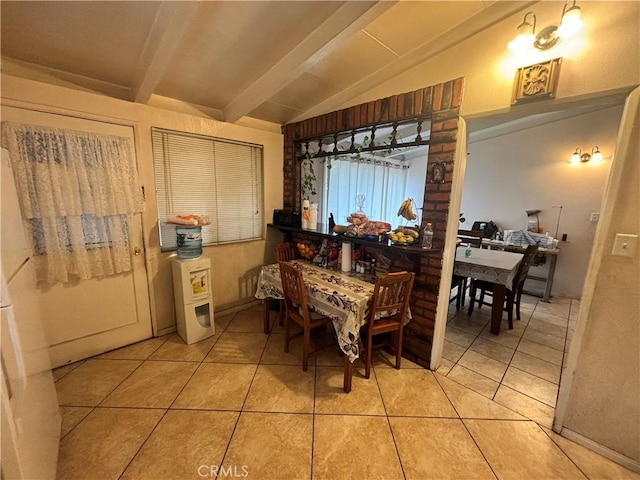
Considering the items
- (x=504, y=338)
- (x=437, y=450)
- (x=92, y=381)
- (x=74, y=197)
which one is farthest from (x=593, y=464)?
(x=74, y=197)

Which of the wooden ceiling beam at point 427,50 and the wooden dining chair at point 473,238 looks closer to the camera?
the wooden ceiling beam at point 427,50

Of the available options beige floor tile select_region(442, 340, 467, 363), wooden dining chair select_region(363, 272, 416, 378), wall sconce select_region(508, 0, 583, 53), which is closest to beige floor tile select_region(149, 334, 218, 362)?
wooden dining chair select_region(363, 272, 416, 378)

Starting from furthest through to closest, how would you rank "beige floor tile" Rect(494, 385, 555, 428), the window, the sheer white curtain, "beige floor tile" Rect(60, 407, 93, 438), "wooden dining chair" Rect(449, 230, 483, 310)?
the sheer white curtain
"wooden dining chair" Rect(449, 230, 483, 310)
the window
"beige floor tile" Rect(494, 385, 555, 428)
"beige floor tile" Rect(60, 407, 93, 438)

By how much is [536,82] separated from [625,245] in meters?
1.01

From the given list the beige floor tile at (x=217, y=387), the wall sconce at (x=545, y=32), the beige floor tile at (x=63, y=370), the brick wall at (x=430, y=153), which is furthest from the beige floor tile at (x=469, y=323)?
the beige floor tile at (x=63, y=370)

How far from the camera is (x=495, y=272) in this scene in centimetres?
254

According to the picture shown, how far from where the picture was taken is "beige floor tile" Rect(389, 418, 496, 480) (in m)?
1.34

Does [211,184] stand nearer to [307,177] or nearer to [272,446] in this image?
[307,177]

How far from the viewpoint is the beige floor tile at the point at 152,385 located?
1.72m

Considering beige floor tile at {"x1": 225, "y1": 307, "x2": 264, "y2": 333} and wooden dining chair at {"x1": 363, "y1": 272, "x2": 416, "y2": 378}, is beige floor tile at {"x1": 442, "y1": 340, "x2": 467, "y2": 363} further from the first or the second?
beige floor tile at {"x1": 225, "y1": 307, "x2": 264, "y2": 333}

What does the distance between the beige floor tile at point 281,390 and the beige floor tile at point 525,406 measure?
1.38 metres

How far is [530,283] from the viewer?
4016 millimetres

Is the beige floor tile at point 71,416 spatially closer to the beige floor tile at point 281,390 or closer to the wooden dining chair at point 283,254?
the beige floor tile at point 281,390

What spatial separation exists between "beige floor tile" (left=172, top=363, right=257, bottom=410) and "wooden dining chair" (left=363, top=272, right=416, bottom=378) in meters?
0.97
